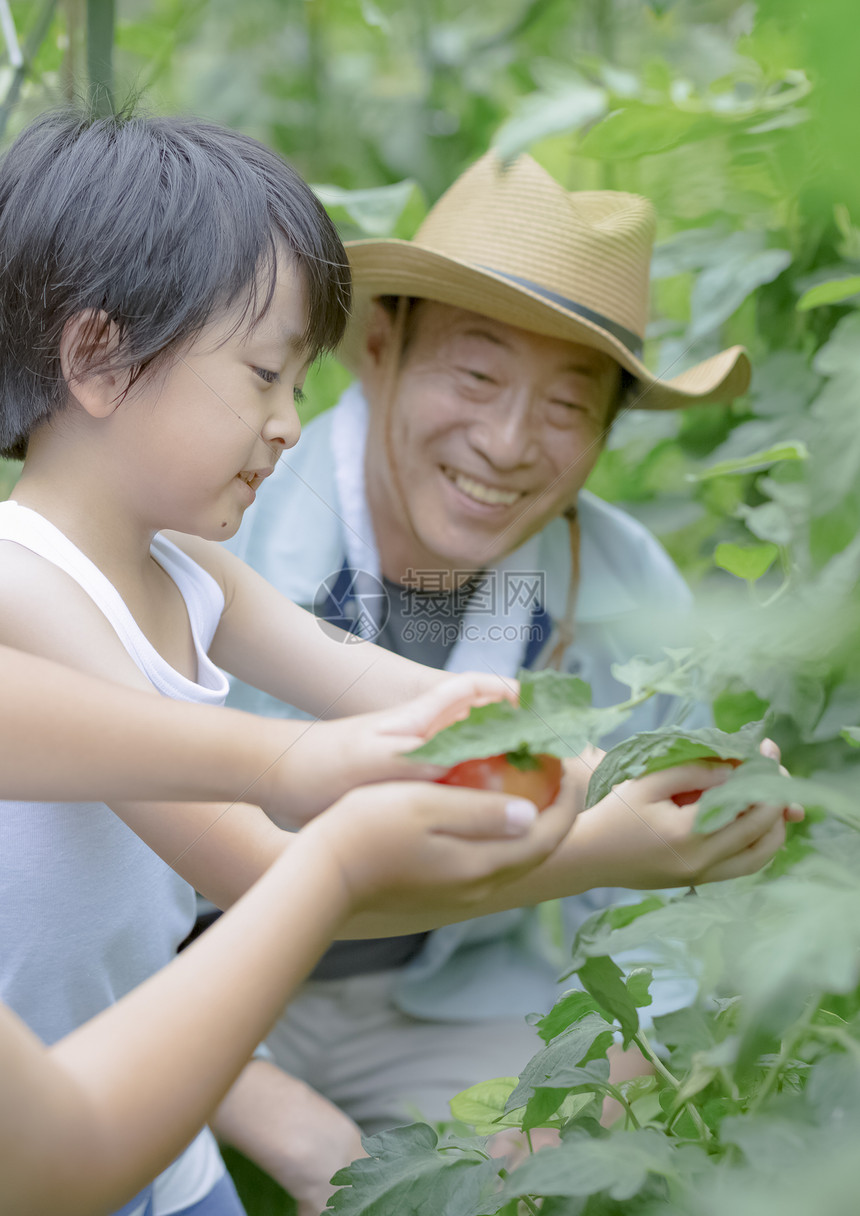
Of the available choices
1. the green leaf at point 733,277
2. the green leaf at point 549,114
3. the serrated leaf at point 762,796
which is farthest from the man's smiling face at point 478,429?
the serrated leaf at point 762,796

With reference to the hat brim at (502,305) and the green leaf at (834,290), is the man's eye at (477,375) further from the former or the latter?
the green leaf at (834,290)

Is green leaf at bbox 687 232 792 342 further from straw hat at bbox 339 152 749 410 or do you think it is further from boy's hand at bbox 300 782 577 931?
boy's hand at bbox 300 782 577 931

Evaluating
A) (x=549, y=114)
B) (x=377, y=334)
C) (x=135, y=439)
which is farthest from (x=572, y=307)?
(x=135, y=439)

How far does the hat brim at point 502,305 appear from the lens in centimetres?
92

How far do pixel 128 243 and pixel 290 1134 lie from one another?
2.48 feet

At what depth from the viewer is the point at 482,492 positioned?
41.2 inches

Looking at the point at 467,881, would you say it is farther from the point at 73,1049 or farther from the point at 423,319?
the point at 423,319

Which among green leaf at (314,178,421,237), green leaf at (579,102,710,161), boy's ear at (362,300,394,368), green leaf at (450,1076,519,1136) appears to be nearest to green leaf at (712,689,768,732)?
green leaf at (450,1076,519,1136)

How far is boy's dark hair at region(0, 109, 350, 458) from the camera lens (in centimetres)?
58

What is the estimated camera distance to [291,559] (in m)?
1.04

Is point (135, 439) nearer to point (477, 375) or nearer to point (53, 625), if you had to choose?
point (53, 625)

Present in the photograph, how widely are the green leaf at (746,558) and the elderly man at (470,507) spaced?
1.01 ft

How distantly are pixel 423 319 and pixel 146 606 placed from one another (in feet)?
1.78

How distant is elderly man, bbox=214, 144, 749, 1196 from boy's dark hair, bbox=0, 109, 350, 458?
0.31m
